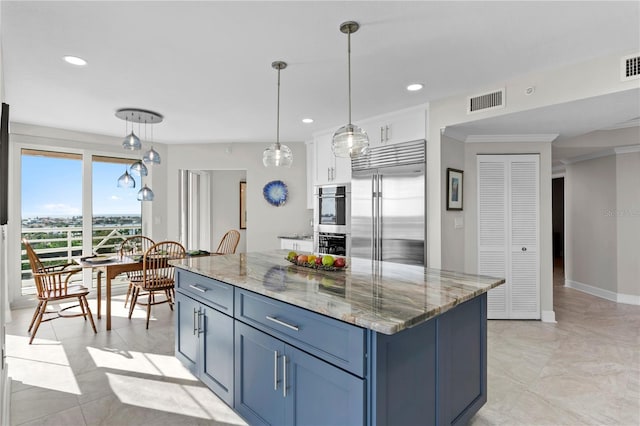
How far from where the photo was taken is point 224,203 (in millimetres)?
7379

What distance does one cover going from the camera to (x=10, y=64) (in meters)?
2.79

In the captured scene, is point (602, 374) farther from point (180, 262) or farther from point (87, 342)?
point (87, 342)

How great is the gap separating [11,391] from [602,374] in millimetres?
4510

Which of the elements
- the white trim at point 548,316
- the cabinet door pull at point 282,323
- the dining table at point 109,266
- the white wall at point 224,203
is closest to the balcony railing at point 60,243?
the dining table at point 109,266

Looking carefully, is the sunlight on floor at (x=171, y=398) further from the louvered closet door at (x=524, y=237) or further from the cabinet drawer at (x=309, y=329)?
the louvered closet door at (x=524, y=237)

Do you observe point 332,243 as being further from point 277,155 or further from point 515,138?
point 515,138

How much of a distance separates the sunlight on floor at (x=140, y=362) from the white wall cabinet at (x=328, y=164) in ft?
10.1

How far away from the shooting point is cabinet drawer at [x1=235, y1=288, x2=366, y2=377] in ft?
4.61

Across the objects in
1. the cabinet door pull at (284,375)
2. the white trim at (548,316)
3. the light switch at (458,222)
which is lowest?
the white trim at (548,316)

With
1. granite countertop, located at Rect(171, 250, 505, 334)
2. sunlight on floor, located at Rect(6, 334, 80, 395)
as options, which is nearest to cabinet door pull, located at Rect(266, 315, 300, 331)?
granite countertop, located at Rect(171, 250, 505, 334)

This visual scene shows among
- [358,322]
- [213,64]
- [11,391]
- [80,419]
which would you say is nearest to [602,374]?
[358,322]

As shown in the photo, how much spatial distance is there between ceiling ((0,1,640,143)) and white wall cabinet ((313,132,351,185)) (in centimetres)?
104

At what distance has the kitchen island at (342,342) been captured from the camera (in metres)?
1.40

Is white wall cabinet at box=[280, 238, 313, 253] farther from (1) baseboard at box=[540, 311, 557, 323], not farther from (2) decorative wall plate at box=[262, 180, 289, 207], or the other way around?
(1) baseboard at box=[540, 311, 557, 323]
